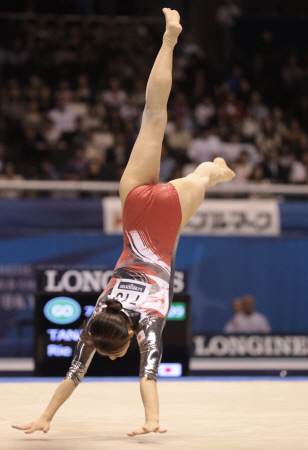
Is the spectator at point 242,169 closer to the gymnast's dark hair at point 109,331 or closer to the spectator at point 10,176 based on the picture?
the spectator at point 10,176

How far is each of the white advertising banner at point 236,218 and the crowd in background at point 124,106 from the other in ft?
3.79

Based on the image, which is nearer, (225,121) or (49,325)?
(49,325)

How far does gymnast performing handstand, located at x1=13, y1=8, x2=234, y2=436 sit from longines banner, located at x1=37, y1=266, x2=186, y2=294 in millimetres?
2334

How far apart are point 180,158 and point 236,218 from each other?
1.95 meters

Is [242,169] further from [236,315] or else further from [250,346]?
[250,346]

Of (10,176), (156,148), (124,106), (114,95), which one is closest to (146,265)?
(156,148)

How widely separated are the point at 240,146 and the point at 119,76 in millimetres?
2599

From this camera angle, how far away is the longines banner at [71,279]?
631 centimetres

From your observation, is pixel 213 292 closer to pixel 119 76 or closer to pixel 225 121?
pixel 225 121

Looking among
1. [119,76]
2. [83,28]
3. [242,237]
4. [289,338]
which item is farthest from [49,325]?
[83,28]

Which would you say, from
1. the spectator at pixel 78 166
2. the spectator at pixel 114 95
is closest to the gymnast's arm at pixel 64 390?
the spectator at pixel 78 166

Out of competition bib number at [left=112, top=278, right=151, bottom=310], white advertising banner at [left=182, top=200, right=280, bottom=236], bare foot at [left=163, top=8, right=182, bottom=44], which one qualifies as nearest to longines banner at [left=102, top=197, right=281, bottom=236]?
white advertising banner at [left=182, top=200, right=280, bottom=236]

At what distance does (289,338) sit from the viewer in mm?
7180

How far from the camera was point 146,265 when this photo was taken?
3.66m
